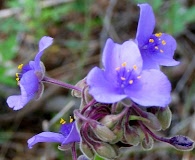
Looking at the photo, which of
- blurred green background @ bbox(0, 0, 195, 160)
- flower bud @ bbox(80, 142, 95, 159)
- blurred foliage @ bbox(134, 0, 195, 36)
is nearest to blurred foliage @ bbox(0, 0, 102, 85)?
blurred green background @ bbox(0, 0, 195, 160)

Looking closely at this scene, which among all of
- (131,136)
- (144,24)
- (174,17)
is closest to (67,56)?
(174,17)

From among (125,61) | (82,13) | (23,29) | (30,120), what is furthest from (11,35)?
(125,61)

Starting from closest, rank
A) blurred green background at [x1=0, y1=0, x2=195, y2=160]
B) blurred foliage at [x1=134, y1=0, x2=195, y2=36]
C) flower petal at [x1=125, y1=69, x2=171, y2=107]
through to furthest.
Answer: flower petal at [x1=125, y1=69, x2=171, y2=107], blurred foliage at [x1=134, y1=0, x2=195, y2=36], blurred green background at [x1=0, y1=0, x2=195, y2=160]

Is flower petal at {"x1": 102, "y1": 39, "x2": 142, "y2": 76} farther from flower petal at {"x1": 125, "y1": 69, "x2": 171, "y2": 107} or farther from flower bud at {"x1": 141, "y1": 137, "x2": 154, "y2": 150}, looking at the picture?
flower bud at {"x1": 141, "y1": 137, "x2": 154, "y2": 150}

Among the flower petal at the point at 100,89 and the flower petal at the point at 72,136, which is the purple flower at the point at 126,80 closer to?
the flower petal at the point at 100,89

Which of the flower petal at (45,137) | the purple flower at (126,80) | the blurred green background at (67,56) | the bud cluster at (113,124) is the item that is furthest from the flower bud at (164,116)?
the blurred green background at (67,56)

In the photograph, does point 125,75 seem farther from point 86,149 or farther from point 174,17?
point 174,17

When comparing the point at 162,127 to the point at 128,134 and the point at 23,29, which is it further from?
the point at 23,29

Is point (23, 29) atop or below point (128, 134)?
below

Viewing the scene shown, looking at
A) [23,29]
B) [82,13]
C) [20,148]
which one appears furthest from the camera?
[82,13]
